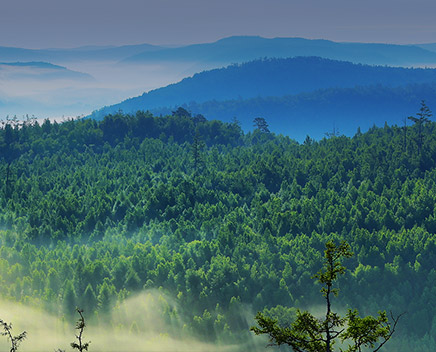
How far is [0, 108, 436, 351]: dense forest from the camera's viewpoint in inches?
4274

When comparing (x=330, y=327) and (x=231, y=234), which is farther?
(x=231, y=234)

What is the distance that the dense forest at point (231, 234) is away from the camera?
108562 millimetres

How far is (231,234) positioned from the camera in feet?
400

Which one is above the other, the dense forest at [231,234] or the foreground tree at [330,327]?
the dense forest at [231,234]

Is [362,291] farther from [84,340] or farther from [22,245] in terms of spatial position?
[22,245]

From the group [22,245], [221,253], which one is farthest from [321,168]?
[22,245]

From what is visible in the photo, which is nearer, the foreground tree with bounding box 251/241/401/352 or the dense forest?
the foreground tree with bounding box 251/241/401/352

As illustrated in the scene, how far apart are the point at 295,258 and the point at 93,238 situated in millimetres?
43455

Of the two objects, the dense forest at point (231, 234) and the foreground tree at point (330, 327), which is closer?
the foreground tree at point (330, 327)

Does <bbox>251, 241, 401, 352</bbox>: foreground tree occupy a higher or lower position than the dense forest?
lower

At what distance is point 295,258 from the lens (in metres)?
115

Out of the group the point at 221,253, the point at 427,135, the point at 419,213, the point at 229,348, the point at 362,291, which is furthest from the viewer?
the point at 427,135

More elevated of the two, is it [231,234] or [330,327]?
[231,234]

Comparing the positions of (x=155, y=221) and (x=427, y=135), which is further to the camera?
(x=427, y=135)
